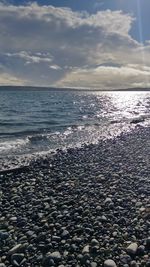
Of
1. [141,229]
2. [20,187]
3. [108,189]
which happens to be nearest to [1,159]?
[20,187]

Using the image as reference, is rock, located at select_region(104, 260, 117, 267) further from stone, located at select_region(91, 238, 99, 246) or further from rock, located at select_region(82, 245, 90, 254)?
stone, located at select_region(91, 238, 99, 246)

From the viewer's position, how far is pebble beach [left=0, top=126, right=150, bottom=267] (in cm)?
654

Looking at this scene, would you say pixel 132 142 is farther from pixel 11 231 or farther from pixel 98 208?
pixel 11 231

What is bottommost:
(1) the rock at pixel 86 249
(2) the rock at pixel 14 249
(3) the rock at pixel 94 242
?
(2) the rock at pixel 14 249

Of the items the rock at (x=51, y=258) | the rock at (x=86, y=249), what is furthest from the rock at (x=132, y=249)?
the rock at (x=51, y=258)

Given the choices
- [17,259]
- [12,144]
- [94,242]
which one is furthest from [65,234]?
[12,144]

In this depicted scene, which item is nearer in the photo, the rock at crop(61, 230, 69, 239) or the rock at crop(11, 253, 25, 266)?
the rock at crop(11, 253, 25, 266)

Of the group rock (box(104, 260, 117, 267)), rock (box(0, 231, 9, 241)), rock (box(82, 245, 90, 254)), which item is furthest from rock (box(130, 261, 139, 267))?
rock (box(0, 231, 9, 241))

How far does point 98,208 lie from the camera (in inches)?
344

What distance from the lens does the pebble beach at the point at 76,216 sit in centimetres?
654

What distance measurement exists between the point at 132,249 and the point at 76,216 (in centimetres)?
204

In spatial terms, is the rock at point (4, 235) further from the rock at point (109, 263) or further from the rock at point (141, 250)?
the rock at point (141, 250)

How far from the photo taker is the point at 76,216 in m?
8.29

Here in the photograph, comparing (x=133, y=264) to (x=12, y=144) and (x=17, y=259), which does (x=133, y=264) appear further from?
(x=12, y=144)
